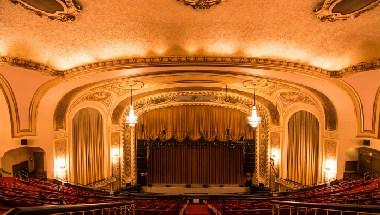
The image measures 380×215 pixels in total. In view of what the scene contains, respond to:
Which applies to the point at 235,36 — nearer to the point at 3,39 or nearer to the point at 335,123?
the point at 3,39

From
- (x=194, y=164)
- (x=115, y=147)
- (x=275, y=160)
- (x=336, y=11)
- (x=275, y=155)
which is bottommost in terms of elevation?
(x=194, y=164)

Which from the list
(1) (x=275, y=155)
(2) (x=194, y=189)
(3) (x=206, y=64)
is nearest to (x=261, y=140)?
(1) (x=275, y=155)

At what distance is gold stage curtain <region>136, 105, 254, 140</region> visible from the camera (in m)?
16.0

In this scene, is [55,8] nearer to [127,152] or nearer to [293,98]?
[293,98]

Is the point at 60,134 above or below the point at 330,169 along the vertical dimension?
above

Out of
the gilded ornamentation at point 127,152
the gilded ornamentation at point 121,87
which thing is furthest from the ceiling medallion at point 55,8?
the gilded ornamentation at point 127,152

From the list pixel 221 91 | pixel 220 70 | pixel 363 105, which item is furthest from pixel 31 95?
pixel 363 105

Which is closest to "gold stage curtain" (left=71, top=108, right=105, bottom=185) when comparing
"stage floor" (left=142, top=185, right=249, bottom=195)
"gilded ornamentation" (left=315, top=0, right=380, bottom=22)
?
"stage floor" (left=142, top=185, right=249, bottom=195)

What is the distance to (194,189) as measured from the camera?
16.6m

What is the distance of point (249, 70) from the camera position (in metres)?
8.90

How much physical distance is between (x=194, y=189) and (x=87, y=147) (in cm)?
594

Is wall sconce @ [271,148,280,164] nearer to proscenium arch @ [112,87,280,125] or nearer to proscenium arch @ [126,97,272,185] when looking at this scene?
proscenium arch @ [126,97,272,185]

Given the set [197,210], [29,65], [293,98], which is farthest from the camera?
Answer: [293,98]

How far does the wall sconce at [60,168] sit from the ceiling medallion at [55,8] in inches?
262
